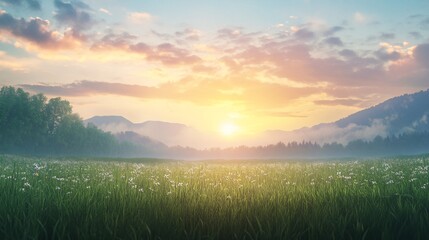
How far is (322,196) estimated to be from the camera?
7238 mm

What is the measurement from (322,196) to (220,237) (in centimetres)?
308

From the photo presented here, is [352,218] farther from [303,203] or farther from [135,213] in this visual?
[135,213]

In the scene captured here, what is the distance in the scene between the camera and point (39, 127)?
3905 inches

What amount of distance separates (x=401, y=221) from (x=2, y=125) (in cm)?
9549

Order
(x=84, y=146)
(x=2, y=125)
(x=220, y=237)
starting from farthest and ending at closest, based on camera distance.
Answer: (x=84, y=146) → (x=2, y=125) → (x=220, y=237)

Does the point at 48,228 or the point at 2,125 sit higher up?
the point at 2,125

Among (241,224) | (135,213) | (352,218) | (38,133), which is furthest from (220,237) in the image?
(38,133)

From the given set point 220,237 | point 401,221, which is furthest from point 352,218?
point 220,237

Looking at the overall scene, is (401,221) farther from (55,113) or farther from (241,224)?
(55,113)

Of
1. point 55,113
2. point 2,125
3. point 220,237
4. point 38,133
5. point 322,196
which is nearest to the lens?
point 220,237

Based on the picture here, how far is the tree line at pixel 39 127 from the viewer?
3472 inches

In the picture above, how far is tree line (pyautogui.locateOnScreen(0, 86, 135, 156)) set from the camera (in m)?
88.2

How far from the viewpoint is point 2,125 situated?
285ft

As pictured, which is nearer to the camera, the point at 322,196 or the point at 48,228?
the point at 48,228
